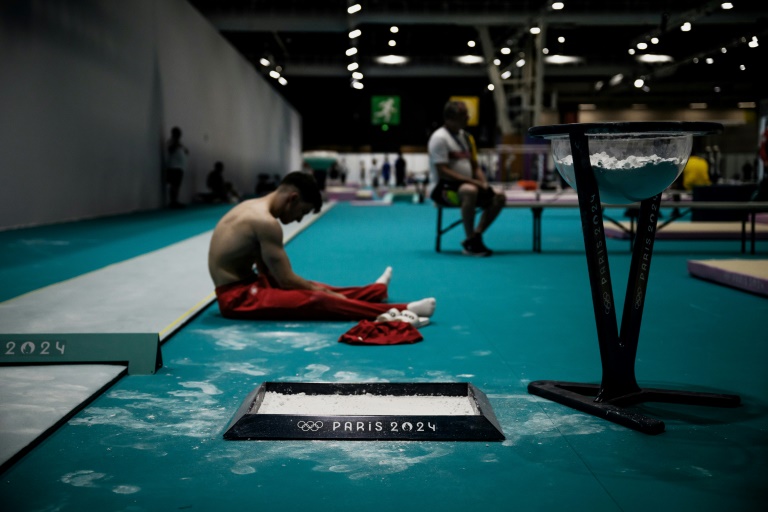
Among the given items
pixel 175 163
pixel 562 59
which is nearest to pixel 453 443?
pixel 175 163

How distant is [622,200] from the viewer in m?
2.56

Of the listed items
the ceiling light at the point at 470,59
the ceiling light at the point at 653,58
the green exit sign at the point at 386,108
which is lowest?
the green exit sign at the point at 386,108

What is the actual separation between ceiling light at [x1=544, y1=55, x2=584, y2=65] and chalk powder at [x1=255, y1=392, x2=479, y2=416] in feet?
91.7

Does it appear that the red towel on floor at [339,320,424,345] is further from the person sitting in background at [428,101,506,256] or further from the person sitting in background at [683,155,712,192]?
the person sitting in background at [683,155,712,192]

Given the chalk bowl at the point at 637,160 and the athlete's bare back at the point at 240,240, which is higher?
the chalk bowl at the point at 637,160

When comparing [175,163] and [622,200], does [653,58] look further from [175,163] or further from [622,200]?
[622,200]

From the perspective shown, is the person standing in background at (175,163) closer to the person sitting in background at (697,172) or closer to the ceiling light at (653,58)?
the person sitting in background at (697,172)

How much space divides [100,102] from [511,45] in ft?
52.6

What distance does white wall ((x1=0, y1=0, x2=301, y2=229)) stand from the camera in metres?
9.45

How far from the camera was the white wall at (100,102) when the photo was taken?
9.45m

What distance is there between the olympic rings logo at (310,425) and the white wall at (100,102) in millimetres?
8090

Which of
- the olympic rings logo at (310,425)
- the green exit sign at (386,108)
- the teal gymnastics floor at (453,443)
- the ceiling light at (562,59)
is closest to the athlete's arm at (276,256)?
the teal gymnastics floor at (453,443)

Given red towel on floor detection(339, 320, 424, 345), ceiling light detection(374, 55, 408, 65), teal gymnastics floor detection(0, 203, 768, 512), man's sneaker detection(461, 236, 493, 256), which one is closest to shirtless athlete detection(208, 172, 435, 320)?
teal gymnastics floor detection(0, 203, 768, 512)

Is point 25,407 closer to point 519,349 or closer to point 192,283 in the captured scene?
point 519,349
